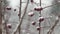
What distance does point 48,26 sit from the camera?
151 cm

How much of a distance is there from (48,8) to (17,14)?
1.09 feet

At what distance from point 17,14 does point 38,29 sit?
29 centimetres

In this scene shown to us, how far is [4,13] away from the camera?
65.4 inches

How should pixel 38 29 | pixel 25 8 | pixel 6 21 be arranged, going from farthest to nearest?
pixel 6 21 < pixel 25 8 < pixel 38 29

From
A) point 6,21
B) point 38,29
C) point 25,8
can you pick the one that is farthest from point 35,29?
point 6,21

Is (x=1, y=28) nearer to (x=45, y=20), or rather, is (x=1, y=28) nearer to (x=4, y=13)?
(x=4, y=13)

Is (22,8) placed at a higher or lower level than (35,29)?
higher

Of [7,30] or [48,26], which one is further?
[7,30]

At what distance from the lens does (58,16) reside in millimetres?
1471

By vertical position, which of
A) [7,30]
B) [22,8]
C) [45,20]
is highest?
[22,8]

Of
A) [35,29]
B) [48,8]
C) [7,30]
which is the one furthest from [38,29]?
[7,30]

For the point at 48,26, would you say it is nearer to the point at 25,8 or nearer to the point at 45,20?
the point at 45,20

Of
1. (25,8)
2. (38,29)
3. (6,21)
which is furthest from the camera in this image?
(6,21)

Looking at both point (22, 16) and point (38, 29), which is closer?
point (38, 29)
